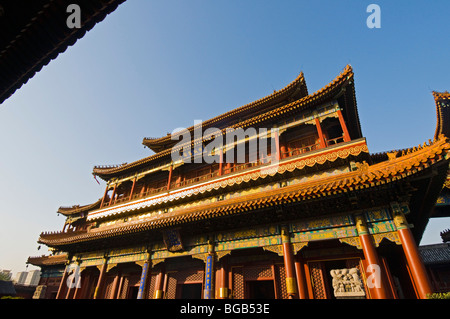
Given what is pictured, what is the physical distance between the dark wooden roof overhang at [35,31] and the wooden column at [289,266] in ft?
22.7

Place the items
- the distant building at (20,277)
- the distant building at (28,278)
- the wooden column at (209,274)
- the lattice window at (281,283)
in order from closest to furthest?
the lattice window at (281,283), the wooden column at (209,274), the distant building at (28,278), the distant building at (20,277)

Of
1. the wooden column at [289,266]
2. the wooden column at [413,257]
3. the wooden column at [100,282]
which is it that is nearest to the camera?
the wooden column at [413,257]

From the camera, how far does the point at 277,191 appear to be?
870 centimetres

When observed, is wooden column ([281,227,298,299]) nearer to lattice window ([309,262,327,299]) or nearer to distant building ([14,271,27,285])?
lattice window ([309,262,327,299])

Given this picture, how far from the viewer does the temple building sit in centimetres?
632

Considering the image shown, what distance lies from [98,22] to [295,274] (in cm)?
738

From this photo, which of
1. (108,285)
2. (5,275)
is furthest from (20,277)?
(108,285)

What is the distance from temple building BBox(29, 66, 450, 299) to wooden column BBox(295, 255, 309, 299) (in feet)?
0.09

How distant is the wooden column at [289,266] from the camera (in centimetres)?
665

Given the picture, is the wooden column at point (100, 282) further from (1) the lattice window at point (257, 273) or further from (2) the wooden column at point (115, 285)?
(1) the lattice window at point (257, 273)

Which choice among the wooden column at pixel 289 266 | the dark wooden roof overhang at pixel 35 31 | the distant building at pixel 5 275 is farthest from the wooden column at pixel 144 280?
the distant building at pixel 5 275

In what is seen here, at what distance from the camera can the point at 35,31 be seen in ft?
8.76

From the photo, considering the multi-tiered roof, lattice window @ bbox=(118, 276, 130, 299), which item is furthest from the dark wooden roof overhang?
lattice window @ bbox=(118, 276, 130, 299)
